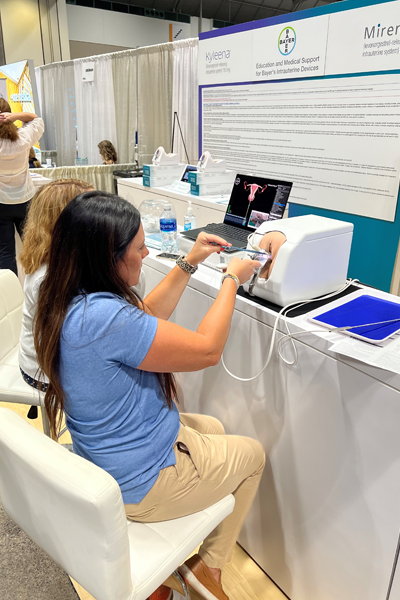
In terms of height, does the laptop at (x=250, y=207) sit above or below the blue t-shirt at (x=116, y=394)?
above

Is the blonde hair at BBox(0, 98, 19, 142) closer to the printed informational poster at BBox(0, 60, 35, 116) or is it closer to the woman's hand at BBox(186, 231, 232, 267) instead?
the woman's hand at BBox(186, 231, 232, 267)

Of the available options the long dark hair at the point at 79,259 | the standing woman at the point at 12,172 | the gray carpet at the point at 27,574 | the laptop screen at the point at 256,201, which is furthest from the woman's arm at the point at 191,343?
the standing woman at the point at 12,172

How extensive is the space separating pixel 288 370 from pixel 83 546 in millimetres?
670

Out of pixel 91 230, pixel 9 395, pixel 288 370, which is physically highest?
pixel 91 230

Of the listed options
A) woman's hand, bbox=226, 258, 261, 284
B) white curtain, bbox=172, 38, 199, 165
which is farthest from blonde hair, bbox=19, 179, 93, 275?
white curtain, bbox=172, 38, 199, 165

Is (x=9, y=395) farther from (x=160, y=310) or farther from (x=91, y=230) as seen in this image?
(x=91, y=230)

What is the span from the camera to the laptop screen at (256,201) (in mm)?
1740

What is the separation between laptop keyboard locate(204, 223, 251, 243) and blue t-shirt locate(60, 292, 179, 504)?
869mm

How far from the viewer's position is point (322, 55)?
9.28 feet

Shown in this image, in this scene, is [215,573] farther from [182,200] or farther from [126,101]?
[126,101]

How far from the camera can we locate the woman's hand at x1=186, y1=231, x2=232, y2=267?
133 cm

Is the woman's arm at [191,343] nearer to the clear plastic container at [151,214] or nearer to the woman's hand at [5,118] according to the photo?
the clear plastic container at [151,214]

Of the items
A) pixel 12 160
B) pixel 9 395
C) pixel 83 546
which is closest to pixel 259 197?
pixel 9 395

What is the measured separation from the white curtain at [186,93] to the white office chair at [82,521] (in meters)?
4.98
